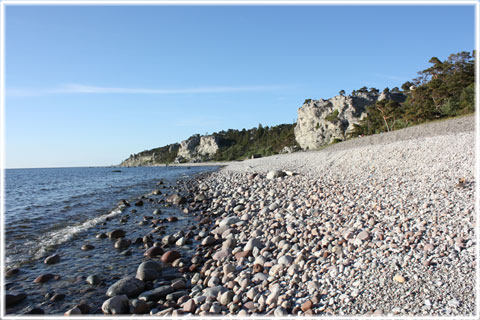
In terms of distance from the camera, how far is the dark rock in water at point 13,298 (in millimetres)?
5668

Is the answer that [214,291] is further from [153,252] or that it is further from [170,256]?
[153,252]

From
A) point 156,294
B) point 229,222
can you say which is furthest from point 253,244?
point 156,294

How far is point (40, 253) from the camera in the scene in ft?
28.0

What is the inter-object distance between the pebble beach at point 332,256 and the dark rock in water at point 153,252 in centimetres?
3

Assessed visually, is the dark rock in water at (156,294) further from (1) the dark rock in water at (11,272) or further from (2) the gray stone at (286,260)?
(1) the dark rock in water at (11,272)

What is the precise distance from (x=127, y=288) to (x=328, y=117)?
317ft

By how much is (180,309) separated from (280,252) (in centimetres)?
272

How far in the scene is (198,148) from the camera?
181125 millimetres

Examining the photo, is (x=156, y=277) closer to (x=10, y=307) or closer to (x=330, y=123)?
(x=10, y=307)

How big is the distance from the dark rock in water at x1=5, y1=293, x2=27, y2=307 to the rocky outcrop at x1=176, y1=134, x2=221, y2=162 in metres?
152

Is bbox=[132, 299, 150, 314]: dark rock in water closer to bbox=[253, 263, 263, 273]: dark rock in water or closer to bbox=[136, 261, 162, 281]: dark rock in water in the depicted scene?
bbox=[136, 261, 162, 281]: dark rock in water

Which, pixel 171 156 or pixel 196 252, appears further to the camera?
pixel 171 156

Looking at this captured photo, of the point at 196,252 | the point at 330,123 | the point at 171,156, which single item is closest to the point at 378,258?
the point at 196,252

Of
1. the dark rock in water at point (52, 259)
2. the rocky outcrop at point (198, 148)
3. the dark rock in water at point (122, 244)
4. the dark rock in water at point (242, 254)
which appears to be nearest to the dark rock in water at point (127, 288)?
the dark rock in water at point (242, 254)
